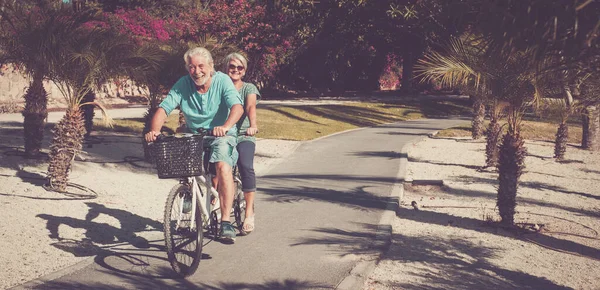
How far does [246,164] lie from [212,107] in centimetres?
90

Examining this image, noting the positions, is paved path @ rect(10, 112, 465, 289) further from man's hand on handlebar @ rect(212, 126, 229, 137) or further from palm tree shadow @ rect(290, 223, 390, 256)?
man's hand on handlebar @ rect(212, 126, 229, 137)

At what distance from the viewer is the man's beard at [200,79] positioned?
5.55 m

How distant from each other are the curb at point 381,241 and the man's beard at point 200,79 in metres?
2.26

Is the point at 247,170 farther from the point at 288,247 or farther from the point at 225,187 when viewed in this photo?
the point at 288,247

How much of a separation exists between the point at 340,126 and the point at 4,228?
1983cm

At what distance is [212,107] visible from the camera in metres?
5.72

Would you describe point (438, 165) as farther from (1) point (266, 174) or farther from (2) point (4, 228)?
(2) point (4, 228)

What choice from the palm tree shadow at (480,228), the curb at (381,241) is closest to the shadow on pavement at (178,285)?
the curb at (381,241)

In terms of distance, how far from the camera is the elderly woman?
6.35 m

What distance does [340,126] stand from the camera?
2588 cm

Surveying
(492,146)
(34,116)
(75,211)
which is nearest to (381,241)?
(75,211)

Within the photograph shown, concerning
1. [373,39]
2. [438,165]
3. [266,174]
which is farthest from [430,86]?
[266,174]

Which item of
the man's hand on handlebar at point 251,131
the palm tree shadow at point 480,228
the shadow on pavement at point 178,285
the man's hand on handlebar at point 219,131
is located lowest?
the palm tree shadow at point 480,228

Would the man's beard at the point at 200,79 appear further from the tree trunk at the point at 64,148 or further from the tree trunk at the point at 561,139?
the tree trunk at the point at 561,139
